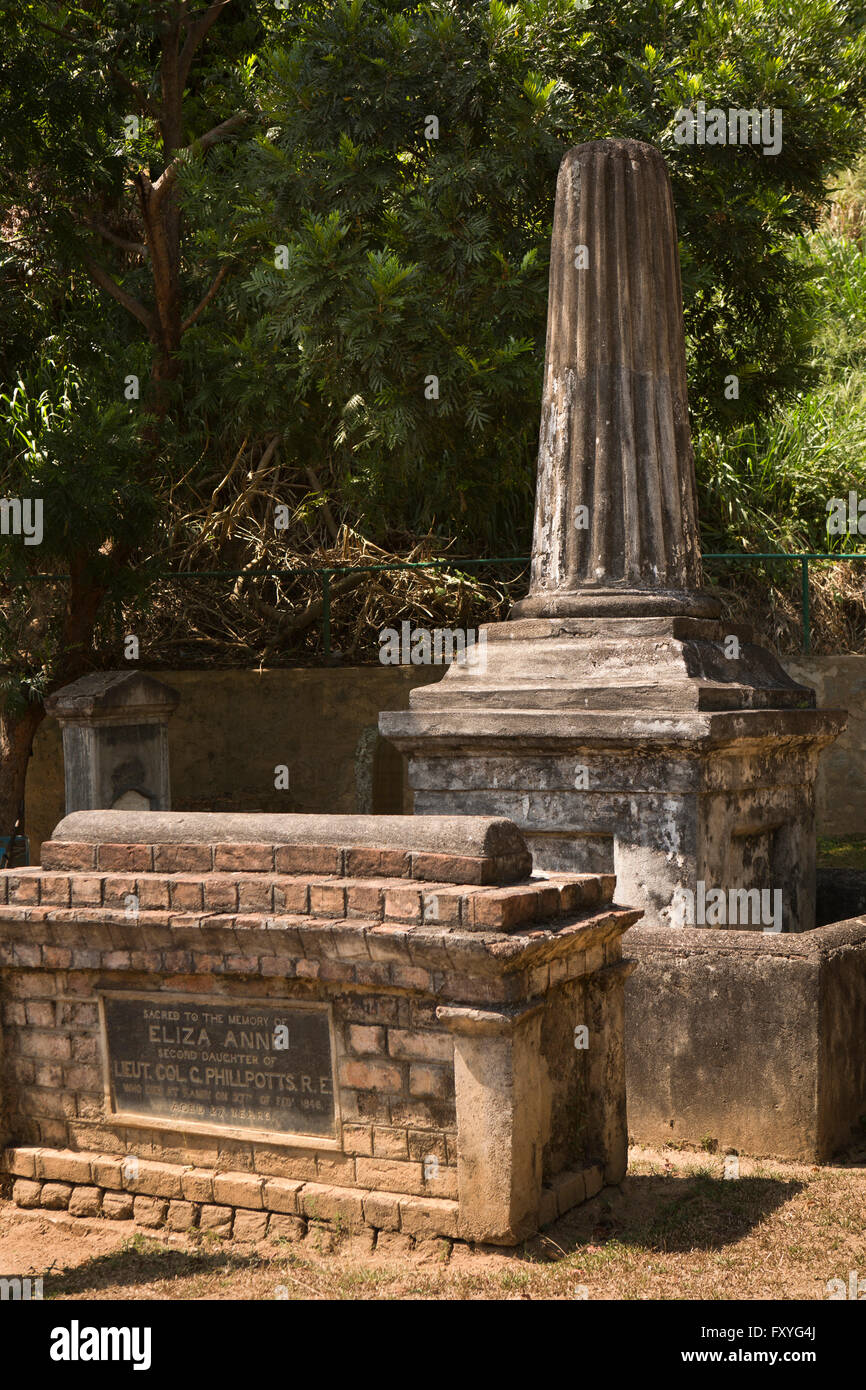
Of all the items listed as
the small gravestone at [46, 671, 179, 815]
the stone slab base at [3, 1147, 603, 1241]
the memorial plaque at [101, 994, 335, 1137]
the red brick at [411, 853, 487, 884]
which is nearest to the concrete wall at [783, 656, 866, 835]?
the small gravestone at [46, 671, 179, 815]

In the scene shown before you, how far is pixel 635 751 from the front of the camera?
585 centimetres

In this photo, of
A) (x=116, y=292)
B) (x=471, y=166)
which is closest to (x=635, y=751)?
(x=471, y=166)

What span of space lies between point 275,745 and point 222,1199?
6.68m

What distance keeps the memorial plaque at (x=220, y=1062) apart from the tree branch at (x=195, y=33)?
822 cm

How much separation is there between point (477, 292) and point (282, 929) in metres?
5.72

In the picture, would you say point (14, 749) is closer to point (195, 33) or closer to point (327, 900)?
point (195, 33)

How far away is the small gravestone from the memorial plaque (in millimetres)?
4537

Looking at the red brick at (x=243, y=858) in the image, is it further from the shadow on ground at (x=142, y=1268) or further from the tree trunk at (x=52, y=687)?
the tree trunk at (x=52, y=687)

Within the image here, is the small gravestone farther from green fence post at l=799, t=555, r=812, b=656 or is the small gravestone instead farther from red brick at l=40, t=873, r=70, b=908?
green fence post at l=799, t=555, r=812, b=656

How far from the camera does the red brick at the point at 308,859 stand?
4578mm

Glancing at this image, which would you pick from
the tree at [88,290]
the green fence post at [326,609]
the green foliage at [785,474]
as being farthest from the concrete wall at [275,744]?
the green foliage at [785,474]

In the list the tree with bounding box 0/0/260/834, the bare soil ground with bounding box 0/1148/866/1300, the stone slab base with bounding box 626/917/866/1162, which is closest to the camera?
the bare soil ground with bounding box 0/1148/866/1300

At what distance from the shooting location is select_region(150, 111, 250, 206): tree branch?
402 inches

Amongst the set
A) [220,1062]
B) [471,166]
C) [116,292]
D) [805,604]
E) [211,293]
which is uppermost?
[471,166]
